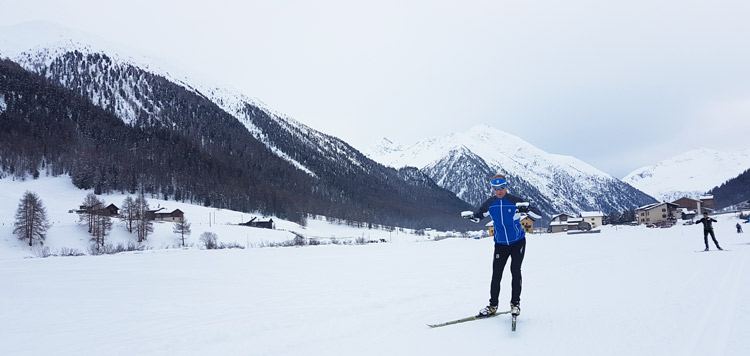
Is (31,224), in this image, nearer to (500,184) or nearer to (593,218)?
(500,184)

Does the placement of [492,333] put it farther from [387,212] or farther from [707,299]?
[387,212]

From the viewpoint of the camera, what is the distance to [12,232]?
47156mm

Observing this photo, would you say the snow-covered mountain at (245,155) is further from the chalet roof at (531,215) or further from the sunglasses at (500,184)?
the chalet roof at (531,215)

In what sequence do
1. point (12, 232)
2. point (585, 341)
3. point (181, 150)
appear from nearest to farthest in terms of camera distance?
point (585, 341), point (12, 232), point (181, 150)

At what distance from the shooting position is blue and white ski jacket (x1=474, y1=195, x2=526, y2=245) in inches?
230

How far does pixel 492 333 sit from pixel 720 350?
2268mm

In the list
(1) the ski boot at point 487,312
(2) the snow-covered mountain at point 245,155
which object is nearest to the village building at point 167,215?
(2) the snow-covered mountain at point 245,155

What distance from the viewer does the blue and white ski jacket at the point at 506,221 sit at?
584cm

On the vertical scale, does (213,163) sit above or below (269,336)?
above

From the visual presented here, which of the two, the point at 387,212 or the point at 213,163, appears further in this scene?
the point at 387,212

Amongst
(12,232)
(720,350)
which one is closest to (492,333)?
(720,350)

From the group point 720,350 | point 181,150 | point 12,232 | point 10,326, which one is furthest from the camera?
point 181,150

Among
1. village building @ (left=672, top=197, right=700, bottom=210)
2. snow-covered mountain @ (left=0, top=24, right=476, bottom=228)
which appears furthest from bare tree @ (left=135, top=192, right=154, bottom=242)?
village building @ (left=672, top=197, right=700, bottom=210)

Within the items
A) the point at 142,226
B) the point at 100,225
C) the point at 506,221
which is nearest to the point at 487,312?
the point at 506,221
